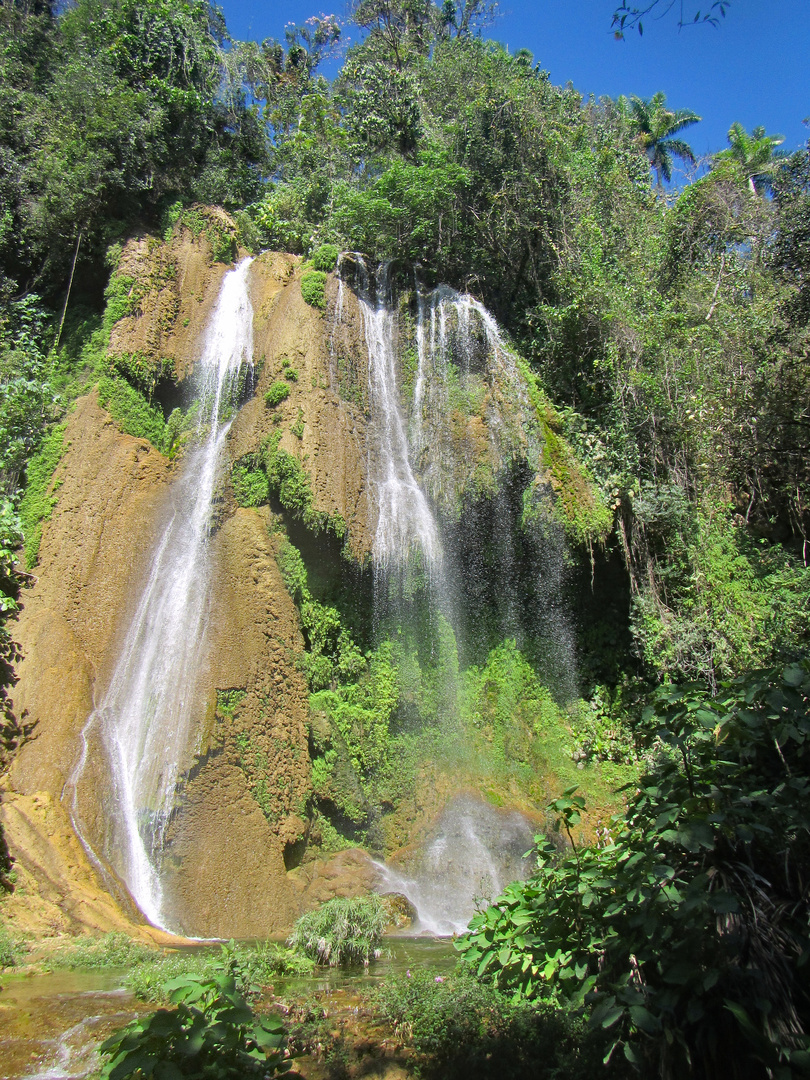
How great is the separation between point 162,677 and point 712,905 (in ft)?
31.5

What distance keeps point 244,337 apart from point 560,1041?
537 inches

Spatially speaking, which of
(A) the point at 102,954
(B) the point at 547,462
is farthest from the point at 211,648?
(B) the point at 547,462

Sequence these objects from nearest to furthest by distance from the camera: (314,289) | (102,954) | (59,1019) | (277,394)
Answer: (59,1019) < (102,954) < (277,394) < (314,289)

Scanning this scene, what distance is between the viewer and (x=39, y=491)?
12867 millimetres

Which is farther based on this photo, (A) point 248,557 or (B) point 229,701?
(A) point 248,557

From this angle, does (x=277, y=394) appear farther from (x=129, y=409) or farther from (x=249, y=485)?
(x=129, y=409)

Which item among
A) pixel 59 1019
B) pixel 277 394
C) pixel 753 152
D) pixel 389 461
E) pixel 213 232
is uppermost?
pixel 753 152

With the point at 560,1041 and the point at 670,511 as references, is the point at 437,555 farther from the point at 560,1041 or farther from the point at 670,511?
the point at 560,1041

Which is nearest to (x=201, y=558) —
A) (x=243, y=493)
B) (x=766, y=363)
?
(x=243, y=493)

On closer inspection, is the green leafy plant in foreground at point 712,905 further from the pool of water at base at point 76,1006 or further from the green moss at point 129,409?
the green moss at point 129,409

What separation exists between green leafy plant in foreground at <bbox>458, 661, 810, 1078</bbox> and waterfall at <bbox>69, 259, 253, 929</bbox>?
24.0ft

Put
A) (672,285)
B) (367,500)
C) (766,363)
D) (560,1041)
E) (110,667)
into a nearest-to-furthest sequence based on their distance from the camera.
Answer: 1. (560,1041)
2. (110,667)
3. (766,363)
4. (367,500)
5. (672,285)

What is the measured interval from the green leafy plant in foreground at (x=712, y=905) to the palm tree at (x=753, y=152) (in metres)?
26.7

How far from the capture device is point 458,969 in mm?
5730
